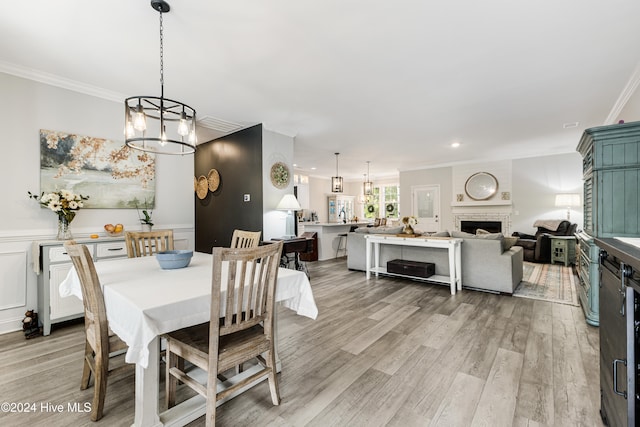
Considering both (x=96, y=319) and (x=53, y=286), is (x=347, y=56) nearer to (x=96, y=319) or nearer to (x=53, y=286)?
(x=96, y=319)

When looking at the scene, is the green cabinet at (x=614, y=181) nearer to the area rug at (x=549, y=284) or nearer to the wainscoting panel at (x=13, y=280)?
the area rug at (x=549, y=284)

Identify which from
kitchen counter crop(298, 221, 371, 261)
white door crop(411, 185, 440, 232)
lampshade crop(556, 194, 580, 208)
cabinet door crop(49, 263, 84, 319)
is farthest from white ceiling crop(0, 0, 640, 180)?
white door crop(411, 185, 440, 232)

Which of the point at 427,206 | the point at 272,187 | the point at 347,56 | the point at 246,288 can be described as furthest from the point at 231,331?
the point at 427,206

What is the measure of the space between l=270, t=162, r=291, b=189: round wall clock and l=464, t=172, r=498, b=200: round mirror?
18.0 ft

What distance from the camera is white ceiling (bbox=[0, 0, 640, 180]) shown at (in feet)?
6.77

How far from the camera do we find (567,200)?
616cm

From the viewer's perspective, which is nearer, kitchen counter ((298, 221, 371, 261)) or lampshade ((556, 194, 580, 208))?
lampshade ((556, 194, 580, 208))

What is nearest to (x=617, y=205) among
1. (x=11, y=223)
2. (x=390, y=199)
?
(x=11, y=223)

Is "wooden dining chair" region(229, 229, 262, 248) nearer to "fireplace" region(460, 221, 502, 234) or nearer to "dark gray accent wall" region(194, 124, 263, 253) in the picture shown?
"dark gray accent wall" region(194, 124, 263, 253)

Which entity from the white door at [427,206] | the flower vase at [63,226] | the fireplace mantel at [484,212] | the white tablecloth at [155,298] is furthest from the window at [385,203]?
the white tablecloth at [155,298]

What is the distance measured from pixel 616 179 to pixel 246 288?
3417mm

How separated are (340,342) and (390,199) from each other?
8969 millimetres

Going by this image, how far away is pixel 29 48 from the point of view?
8.32 feet

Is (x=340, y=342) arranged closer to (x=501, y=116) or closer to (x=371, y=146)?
(x=501, y=116)
